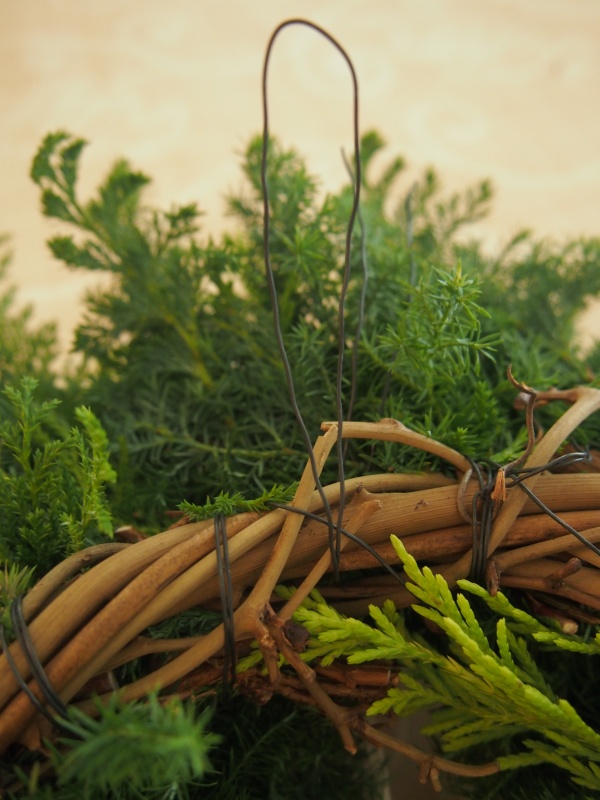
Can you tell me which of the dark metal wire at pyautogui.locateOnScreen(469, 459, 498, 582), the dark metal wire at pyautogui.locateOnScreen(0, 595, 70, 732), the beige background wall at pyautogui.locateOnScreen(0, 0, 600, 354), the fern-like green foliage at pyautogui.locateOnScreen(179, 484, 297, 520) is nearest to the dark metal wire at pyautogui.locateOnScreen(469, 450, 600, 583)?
the dark metal wire at pyautogui.locateOnScreen(469, 459, 498, 582)

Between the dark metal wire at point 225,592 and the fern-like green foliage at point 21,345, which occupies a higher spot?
the fern-like green foliage at point 21,345

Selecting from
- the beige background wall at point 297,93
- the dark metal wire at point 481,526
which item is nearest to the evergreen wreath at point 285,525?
the dark metal wire at point 481,526

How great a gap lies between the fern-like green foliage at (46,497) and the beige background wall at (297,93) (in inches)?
26.6

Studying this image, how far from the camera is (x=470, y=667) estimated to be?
0.34 meters

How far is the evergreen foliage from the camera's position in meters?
0.34

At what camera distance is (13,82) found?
1.08 m

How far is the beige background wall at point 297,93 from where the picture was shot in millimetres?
1015

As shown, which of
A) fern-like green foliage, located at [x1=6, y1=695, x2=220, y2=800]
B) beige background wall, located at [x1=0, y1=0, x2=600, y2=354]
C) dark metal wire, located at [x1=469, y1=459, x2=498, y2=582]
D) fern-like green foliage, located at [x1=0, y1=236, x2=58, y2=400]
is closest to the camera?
fern-like green foliage, located at [x1=6, y1=695, x2=220, y2=800]

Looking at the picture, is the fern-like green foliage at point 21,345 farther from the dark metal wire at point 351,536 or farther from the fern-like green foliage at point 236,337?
the dark metal wire at point 351,536

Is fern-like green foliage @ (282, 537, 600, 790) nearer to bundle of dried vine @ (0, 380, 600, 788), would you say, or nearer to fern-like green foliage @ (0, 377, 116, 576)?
bundle of dried vine @ (0, 380, 600, 788)

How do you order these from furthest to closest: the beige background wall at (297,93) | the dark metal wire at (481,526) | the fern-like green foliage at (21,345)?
the beige background wall at (297,93)
the fern-like green foliage at (21,345)
the dark metal wire at (481,526)

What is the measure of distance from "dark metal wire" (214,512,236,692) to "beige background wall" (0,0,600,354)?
2.47 feet

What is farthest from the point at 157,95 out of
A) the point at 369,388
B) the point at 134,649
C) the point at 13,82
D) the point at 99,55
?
the point at 134,649

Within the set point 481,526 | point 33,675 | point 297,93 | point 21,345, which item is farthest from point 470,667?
point 297,93
